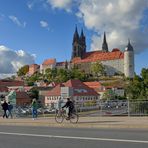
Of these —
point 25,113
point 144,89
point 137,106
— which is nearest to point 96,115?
point 137,106

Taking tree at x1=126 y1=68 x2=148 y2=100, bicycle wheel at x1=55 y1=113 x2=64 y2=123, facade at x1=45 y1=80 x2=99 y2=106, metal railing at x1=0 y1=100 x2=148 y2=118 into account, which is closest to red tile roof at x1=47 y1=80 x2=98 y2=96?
facade at x1=45 y1=80 x2=99 y2=106

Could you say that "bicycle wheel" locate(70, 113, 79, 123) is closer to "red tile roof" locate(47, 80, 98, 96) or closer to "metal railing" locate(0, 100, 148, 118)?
"metal railing" locate(0, 100, 148, 118)

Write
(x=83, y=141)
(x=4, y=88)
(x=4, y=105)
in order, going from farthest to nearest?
(x=4, y=88) → (x=4, y=105) → (x=83, y=141)

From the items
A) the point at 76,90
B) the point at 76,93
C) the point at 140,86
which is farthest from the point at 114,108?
the point at 76,90

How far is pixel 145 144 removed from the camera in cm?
1191

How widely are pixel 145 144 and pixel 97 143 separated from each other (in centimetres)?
157

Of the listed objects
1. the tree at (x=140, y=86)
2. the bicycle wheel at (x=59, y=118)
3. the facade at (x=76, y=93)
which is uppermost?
the facade at (x=76, y=93)

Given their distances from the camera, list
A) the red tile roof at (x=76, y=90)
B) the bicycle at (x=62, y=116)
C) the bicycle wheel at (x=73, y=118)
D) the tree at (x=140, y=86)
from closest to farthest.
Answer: the bicycle wheel at (x=73, y=118) → the bicycle at (x=62, y=116) → the tree at (x=140, y=86) → the red tile roof at (x=76, y=90)

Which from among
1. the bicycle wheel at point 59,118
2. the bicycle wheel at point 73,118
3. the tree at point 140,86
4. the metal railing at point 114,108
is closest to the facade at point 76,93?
the tree at point 140,86

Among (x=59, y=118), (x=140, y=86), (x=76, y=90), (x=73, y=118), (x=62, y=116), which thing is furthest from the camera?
(x=76, y=90)

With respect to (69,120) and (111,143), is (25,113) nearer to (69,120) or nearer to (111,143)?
(69,120)

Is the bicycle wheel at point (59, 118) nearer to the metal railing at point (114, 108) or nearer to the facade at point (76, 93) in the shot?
the metal railing at point (114, 108)

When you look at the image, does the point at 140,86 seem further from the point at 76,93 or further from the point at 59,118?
the point at 76,93

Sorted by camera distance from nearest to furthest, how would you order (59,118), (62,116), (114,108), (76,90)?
(62,116)
(59,118)
(114,108)
(76,90)
